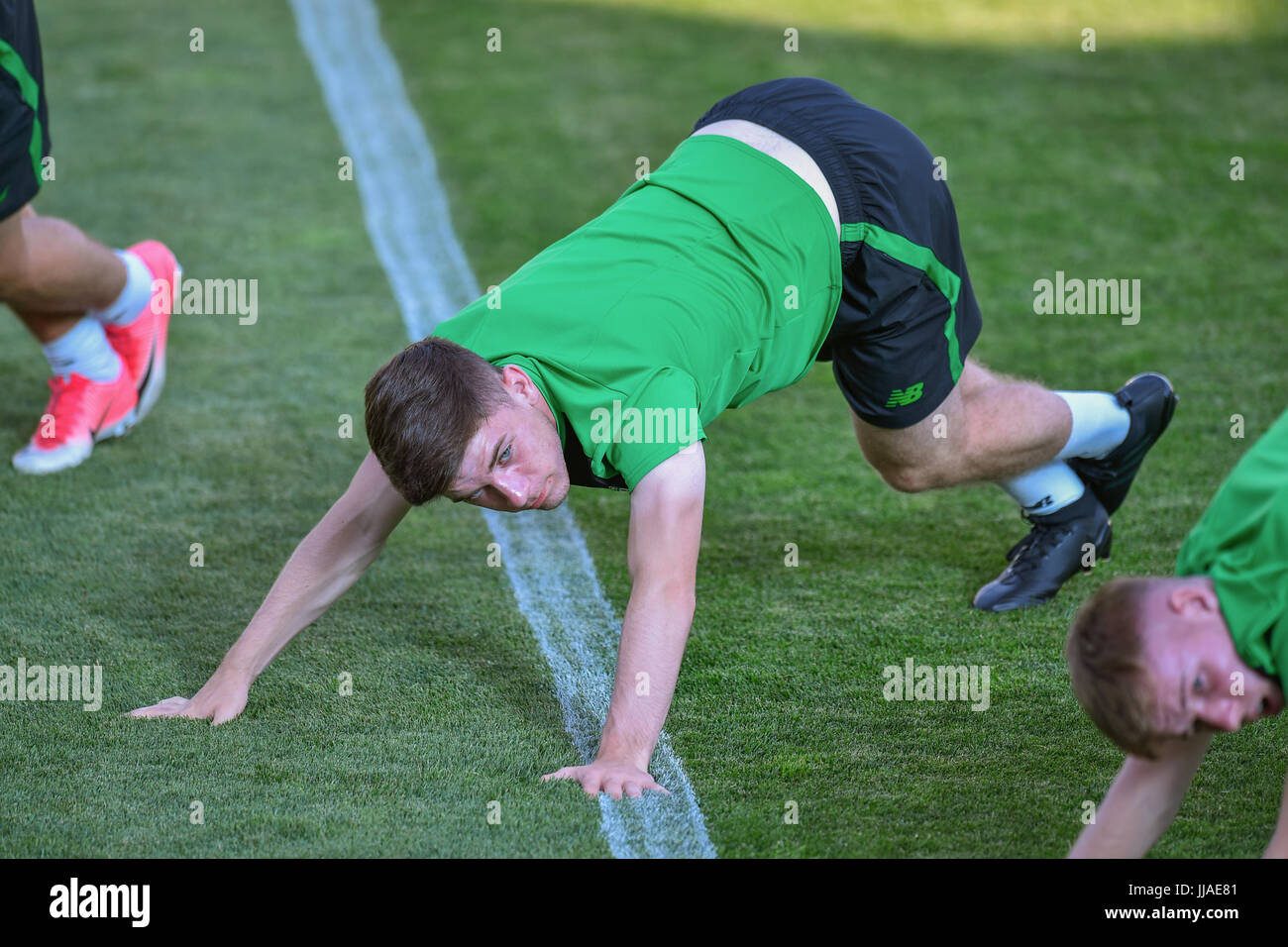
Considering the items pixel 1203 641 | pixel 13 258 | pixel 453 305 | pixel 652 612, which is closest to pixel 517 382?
pixel 652 612

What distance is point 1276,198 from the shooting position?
7.04 metres

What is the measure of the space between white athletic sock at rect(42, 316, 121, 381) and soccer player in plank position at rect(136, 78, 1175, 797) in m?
1.82

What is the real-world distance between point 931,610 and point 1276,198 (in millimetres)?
4131

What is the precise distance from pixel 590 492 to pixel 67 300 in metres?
1.73

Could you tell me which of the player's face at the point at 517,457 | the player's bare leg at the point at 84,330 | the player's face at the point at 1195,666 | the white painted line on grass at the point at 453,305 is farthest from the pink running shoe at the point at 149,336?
the player's face at the point at 1195,666

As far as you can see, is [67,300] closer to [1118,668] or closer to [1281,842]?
[1118,668]

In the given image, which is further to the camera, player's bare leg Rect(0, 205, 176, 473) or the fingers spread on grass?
player's bare leg Rect(0, 205, 176, 473)

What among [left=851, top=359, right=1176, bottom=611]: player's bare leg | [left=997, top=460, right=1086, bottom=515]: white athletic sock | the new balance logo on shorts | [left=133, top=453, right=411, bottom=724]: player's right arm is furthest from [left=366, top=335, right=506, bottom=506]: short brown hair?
[left=997, top=460, right=1086, bottom=515]: white athletic sock

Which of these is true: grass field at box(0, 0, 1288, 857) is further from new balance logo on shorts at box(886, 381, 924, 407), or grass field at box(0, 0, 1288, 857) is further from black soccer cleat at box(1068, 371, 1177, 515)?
new balance logo on shorts at box(886, 381, 924, 407)

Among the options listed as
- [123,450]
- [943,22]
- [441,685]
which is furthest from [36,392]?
[943,22]

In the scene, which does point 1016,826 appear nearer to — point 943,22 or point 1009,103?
point 1009,103

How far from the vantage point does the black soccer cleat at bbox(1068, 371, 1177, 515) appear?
3977 millimetres

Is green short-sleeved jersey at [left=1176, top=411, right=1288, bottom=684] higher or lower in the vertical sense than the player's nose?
higher

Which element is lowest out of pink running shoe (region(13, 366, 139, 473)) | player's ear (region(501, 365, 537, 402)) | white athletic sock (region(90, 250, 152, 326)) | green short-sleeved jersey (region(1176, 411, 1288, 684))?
pink running shoe (region(13, 366, 139, 473))
